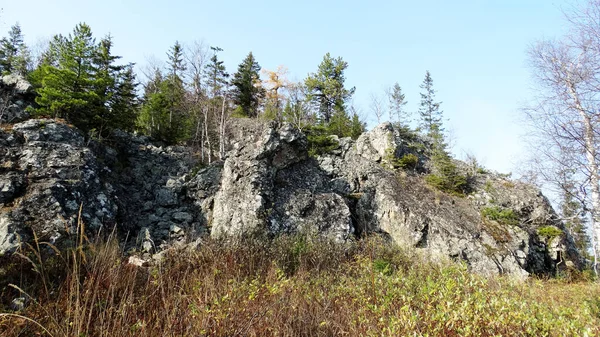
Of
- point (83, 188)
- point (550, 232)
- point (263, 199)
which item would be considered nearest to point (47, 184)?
point (83, 188)

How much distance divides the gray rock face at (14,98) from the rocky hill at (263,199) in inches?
71.6

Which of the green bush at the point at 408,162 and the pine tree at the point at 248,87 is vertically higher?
the pine tree at the point at 248,87

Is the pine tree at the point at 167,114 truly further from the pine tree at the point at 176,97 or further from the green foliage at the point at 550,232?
the green foliage at the point at 550,232

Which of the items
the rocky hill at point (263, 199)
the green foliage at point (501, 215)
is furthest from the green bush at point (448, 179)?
the green foliage at point (501, 215)

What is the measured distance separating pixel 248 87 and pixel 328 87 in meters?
7.83

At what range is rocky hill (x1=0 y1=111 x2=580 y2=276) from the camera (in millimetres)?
9117

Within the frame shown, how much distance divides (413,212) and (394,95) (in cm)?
2365

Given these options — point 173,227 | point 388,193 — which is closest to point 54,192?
point 173,227

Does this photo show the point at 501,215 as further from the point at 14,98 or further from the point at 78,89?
the point at 14,98

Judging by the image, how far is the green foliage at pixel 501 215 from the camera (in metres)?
12.3

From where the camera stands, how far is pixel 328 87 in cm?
2538

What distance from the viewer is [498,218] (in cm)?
1238

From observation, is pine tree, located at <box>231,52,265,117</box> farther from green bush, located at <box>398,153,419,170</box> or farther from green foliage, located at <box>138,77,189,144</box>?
green bush, located at <box>398,153,419,170</box>

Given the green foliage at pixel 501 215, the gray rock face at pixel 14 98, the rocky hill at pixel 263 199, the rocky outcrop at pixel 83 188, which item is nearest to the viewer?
the rocky outcrop at pixel 83 188
